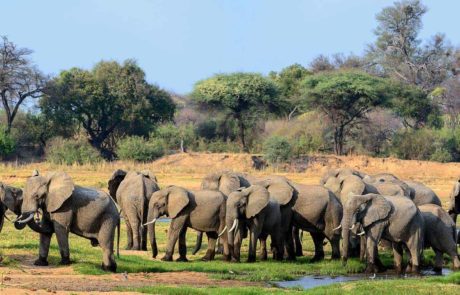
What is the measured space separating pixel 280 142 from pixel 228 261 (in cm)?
3277

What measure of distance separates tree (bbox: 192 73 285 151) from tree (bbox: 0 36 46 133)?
9.80 meters

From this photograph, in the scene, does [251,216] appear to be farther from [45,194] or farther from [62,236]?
[45,194]

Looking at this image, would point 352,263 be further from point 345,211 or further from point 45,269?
point 45,269

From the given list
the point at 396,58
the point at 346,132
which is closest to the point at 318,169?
the point at 346,132

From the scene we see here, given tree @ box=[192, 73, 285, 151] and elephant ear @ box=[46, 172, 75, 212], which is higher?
tree @ box=[192, 73, 285, 151]

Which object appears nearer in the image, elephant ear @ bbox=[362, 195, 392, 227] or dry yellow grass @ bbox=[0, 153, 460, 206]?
elephant ear @ bbox=[362, 195, 392, 227]

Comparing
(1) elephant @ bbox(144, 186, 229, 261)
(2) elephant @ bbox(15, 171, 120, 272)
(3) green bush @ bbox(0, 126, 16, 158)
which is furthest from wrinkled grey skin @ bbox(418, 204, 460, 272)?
(3) green bush @ bbox(0, 126, 16, 158)

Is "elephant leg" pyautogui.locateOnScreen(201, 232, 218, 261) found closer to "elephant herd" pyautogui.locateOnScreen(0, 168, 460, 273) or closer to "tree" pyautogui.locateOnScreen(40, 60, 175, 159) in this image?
"elephant herd" pyautogui.locateOnScreen(0, 168, 460, 273)

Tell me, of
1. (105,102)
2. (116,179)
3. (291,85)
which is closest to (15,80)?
(105,102)

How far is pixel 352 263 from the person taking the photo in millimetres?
21688

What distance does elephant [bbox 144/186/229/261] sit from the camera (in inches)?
844

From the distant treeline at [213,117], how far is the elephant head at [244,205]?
3255 centimetres

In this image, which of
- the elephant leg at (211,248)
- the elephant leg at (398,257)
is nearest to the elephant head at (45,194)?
the elephant leg at (211,248)

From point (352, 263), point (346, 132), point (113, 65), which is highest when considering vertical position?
point (113, 65)
